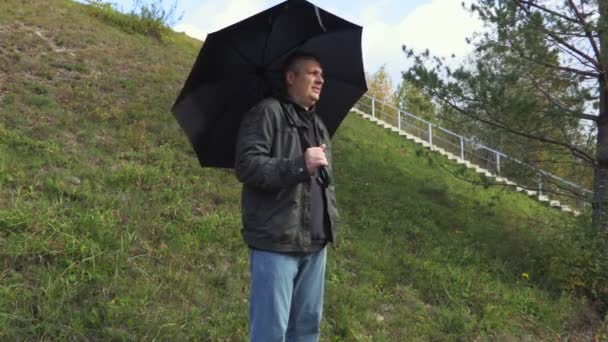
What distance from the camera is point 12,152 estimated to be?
4.84m

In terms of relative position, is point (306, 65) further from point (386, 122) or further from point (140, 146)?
point (386, 122)

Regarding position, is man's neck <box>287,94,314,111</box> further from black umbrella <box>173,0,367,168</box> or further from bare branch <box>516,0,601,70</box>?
bare branch <box>516,0,601,70</box>

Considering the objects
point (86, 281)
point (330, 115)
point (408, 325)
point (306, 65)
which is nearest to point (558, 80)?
point (408, 325)

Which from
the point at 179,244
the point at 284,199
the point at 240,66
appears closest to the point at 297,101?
the point at 240,66

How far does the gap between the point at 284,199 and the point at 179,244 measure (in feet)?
8.22

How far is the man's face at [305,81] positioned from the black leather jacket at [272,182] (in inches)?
3.7

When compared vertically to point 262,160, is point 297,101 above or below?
above

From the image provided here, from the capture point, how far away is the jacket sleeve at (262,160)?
1.74m

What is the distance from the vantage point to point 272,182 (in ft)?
5.71

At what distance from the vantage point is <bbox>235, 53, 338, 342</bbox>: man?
177cm

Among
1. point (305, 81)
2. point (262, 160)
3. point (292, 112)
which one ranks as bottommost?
point (262, 160)

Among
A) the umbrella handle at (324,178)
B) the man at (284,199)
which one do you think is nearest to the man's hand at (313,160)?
the man at (284,199)

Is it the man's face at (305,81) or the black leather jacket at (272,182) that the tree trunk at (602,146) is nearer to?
the man's face at (305,81)

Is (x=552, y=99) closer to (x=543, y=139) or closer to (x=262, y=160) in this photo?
(x=543, y=139)
